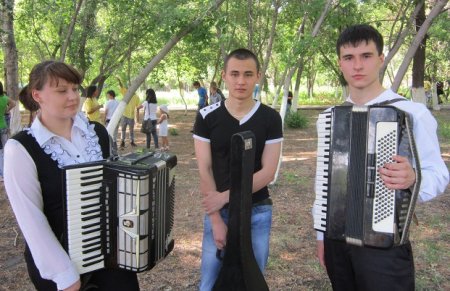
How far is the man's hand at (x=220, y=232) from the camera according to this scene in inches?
100

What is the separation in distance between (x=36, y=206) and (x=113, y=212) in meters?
0.36

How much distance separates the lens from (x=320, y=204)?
91.0 inches

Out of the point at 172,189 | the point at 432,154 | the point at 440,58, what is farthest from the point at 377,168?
the point at 440,58

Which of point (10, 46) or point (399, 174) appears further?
point (10, 46)

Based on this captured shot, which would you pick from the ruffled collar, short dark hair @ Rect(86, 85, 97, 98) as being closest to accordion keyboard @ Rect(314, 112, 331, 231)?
the ruffled collar

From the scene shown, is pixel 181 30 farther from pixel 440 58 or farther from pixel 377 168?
pixel 440 58

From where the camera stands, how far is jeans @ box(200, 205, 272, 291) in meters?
2.66

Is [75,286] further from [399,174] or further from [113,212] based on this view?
[399,174]

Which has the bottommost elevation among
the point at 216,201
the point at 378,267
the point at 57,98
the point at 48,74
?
the point at 378,267

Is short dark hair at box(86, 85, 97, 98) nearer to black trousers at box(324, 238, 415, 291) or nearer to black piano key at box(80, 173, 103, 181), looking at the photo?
black piano key at box(80, 173, 103, 181)

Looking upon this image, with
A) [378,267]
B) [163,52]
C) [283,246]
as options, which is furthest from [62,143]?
[163,52]

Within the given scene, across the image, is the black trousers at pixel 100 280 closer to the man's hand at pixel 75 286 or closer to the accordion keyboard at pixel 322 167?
the man's hand at pixel 75 286

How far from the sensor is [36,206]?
6.59 ft

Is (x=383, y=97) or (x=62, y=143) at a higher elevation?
(x=383, y=97)
